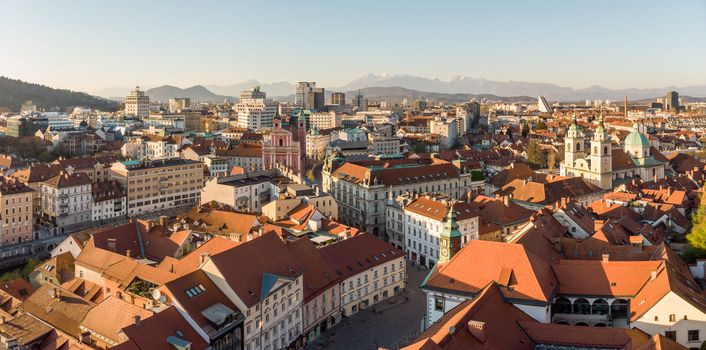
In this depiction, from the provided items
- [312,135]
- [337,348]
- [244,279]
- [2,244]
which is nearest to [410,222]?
[337,348]

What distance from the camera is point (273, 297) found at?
32.2m

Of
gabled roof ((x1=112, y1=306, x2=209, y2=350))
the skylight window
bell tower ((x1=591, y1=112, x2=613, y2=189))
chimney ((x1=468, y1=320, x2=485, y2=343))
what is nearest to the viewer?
chimney ((x1=468, y1=320, x2=485, y2=343))

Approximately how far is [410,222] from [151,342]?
30999 millimetres

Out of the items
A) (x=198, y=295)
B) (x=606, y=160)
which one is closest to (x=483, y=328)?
(x=198, y=295)

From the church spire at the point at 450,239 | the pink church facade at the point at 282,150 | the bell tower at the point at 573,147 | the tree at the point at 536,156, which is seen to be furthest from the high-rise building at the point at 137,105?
the church spire at the point at 450,239

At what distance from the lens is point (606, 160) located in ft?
237

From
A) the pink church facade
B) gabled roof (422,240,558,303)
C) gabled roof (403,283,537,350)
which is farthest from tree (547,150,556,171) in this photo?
gabled roof (403,283,537,350)

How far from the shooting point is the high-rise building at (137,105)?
191 m

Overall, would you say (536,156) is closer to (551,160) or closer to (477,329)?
(551,160)

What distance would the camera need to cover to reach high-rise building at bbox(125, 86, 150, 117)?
19100 centimetres

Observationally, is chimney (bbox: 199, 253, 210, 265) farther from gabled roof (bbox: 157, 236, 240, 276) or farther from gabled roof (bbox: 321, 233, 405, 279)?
gabled roof (bbox: 321, 233, 405, 279)

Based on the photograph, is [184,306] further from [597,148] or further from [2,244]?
[597,148]

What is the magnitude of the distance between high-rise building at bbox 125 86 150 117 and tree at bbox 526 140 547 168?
123 meters

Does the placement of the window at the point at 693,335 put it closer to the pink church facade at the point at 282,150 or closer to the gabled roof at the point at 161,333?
the gabled roof at the point at 161,333
